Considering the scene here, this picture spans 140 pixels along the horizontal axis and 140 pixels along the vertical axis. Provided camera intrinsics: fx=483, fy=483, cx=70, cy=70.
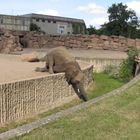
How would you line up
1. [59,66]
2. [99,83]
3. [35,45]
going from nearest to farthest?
[59,66], [99,83], [35,45]

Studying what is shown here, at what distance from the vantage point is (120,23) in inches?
1860

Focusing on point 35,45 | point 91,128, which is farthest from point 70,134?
point 35,45

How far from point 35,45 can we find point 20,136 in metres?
20.5

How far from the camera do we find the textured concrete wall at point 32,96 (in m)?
8.49

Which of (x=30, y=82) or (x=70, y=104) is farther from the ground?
(x=30, y=82)

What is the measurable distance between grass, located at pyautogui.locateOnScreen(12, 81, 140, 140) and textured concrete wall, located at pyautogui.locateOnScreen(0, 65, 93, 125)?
1438 mm

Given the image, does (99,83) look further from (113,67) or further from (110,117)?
(110,117)

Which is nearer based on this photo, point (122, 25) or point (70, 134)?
point (70, 134)

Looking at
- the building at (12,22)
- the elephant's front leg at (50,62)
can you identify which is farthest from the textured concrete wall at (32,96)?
the building at (12,22)

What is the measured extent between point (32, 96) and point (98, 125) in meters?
2.89

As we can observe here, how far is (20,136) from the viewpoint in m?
5.94

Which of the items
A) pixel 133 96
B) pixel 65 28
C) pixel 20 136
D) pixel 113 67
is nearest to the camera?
pixel 20 136

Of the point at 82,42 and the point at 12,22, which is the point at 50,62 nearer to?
the point at 82,42

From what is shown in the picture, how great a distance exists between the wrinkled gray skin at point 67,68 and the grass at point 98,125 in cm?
283
